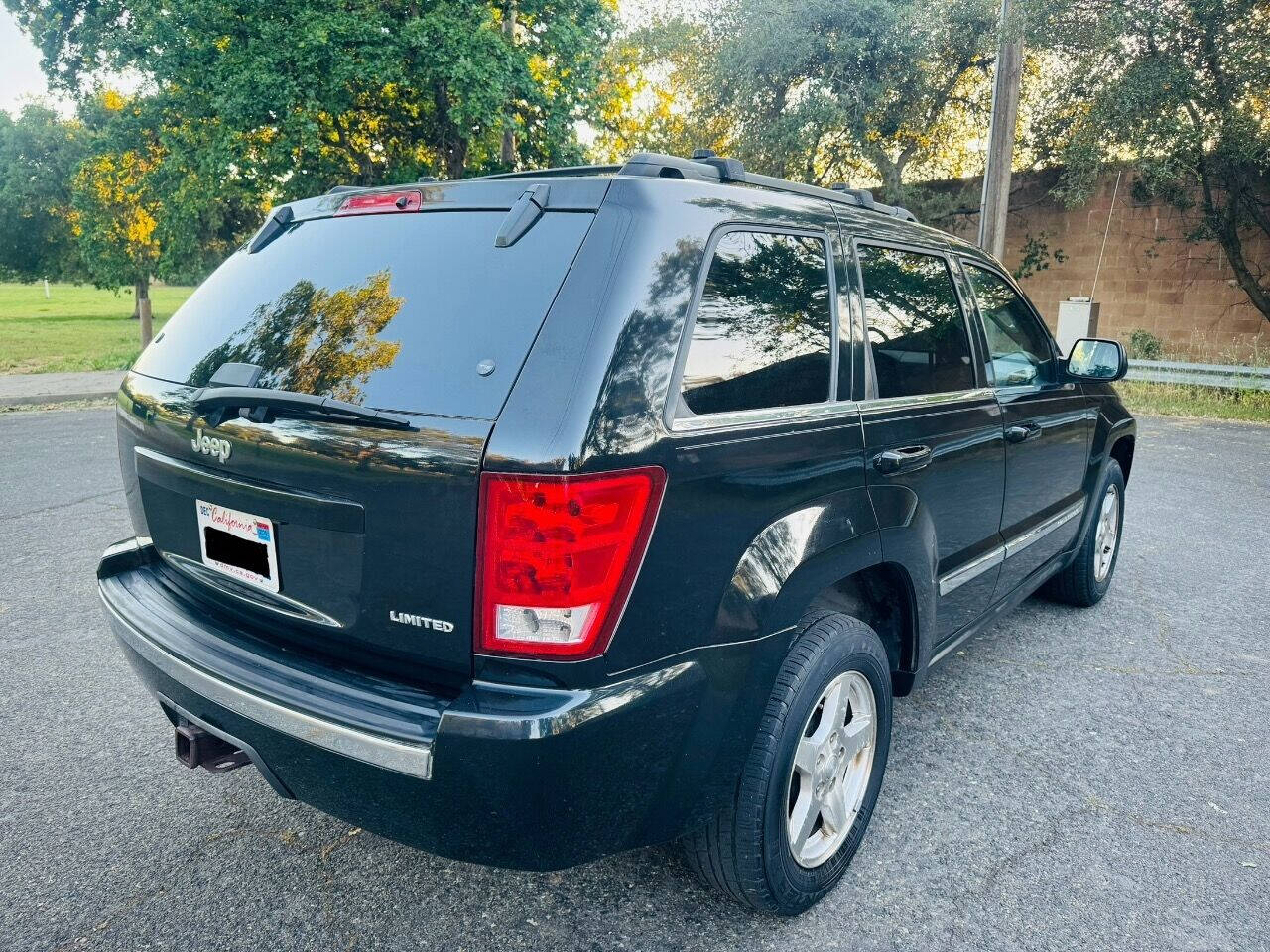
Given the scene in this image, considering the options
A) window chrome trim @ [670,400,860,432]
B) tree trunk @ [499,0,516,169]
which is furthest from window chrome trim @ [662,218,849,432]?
tree trunk @ [499,0,516,169]

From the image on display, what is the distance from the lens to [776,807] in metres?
2.11

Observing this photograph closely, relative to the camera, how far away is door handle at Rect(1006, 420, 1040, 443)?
10.7 feet

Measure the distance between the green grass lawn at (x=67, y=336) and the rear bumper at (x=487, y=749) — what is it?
635 inches

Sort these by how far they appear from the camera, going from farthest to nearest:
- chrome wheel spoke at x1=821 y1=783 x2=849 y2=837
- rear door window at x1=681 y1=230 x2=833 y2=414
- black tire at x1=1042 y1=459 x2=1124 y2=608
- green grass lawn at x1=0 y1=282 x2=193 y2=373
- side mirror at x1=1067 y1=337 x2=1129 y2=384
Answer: green grass lawn at x1=0 y1=282 x2=193 y2=373, black tire at x1=1042 y1=459 x2=1124 y2=608, side mirror at x1=1067 y1=337 x2=1129 y2=384, chrome wheel spoke at x1=821 y1=783 x2=849 y2=837, rear door window at x1=681 y1=230 x2=833 y2=414

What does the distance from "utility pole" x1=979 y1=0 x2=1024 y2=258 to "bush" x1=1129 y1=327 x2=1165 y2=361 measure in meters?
6.02

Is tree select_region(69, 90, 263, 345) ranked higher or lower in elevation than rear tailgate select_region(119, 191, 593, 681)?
higher

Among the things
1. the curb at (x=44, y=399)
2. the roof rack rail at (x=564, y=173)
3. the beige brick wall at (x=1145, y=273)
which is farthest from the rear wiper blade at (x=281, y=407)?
the beige brick wall at (x=1145, y=273)

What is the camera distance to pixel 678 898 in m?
2.34

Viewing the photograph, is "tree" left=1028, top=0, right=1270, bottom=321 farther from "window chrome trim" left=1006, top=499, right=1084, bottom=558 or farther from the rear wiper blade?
the rear wiper blade

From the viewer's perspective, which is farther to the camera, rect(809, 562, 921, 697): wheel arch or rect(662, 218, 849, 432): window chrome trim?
rect(809, 562, 921, 697): wheel arch

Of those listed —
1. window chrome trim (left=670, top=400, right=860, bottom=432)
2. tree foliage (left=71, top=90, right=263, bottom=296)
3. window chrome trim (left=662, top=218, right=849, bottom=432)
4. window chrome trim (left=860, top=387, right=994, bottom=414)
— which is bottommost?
window chrome trim (left=860, top=387, right=994, bottom=414)

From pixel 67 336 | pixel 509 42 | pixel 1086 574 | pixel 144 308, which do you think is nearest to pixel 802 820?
pixel 1086 574

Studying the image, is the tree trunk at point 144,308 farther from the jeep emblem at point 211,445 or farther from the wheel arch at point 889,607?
the wheel arch at point 889,607

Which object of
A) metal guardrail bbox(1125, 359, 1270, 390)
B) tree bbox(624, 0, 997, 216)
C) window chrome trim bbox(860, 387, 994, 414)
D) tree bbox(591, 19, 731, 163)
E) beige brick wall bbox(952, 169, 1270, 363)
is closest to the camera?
window chrome trim bbox(860, 387, 994, 414)
